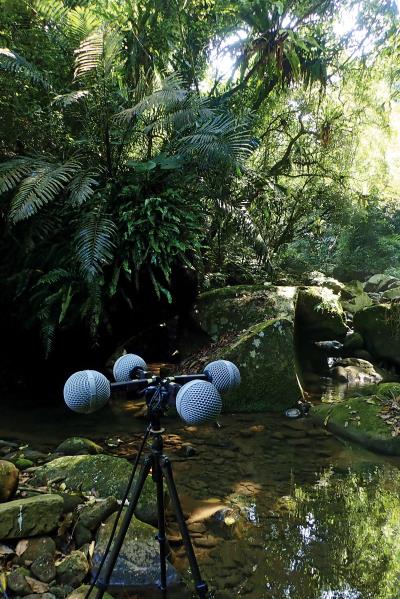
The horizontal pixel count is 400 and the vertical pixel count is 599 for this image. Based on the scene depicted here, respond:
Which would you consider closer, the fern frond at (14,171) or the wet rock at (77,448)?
the wet rock at (77,448)

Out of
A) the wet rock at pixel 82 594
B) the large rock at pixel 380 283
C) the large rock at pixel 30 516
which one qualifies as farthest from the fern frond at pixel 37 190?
the large rock at pixel 380 283

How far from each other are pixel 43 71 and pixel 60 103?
627 millimetres

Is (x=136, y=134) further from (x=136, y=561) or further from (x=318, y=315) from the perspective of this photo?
(x=136, y=561)

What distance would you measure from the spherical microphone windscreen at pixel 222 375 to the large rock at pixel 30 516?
142cm

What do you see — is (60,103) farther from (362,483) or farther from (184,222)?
(362,483)

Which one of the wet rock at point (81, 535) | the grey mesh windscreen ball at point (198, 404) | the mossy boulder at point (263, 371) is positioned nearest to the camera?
the grey mesh windscreen ball at point (198, 404)

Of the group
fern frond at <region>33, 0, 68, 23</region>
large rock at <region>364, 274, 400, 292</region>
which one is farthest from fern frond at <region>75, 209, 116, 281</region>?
large rock at <region>364, 274, 400, 292</region>

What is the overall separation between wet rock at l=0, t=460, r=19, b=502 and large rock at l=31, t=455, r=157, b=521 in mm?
370

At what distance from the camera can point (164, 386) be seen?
160 cm

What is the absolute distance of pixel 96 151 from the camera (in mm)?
5500

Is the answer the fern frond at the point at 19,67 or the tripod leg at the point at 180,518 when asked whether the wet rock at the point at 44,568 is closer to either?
the tripod leg at the point at 180,518

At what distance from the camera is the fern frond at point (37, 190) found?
4324mm

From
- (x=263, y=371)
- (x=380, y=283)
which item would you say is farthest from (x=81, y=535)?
(x=380, y=283)

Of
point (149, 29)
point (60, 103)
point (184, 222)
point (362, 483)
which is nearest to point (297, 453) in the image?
point (362, 483)
